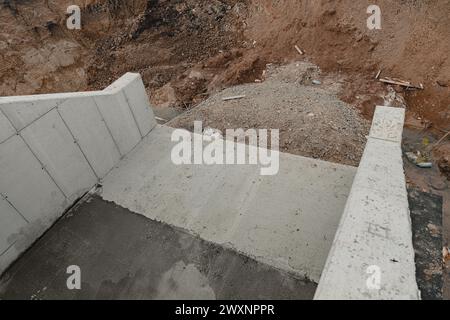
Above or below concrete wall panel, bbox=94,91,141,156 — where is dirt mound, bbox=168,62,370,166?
below

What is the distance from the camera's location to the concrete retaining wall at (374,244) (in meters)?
2.18

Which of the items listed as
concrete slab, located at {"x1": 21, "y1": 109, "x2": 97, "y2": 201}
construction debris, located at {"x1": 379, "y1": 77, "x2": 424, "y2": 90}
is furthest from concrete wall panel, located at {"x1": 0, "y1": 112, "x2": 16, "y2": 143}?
construction debris, located at {"x1": 379, "y1": 77, "x2": 424, "y2": 90}

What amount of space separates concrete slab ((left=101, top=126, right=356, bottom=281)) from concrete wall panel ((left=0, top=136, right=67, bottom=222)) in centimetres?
83

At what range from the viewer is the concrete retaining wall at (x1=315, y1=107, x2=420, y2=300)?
7.16ft

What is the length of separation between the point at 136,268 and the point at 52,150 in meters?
2.22

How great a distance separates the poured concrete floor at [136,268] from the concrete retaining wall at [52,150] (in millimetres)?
364

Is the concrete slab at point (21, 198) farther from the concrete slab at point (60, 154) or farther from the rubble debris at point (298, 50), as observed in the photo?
the rubble debris at point (298, 50)

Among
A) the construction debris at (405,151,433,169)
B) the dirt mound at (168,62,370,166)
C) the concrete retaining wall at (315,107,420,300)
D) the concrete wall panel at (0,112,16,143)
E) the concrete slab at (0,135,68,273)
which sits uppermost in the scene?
the concrete wall panel at (0,112,16,143)

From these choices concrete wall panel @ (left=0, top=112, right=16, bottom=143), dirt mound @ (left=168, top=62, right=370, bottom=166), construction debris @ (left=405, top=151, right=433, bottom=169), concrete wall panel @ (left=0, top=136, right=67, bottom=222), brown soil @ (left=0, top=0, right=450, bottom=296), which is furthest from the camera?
brown soil @ (left=0, top=0, right=450, bottom=296)

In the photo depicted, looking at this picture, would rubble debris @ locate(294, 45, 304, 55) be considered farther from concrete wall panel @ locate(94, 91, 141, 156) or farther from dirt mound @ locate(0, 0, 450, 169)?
concrete wall panel @ locate(94, 91, 141, 156)

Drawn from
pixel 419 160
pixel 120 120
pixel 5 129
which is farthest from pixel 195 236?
pixel 419 160

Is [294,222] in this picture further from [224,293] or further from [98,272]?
[98,272]
